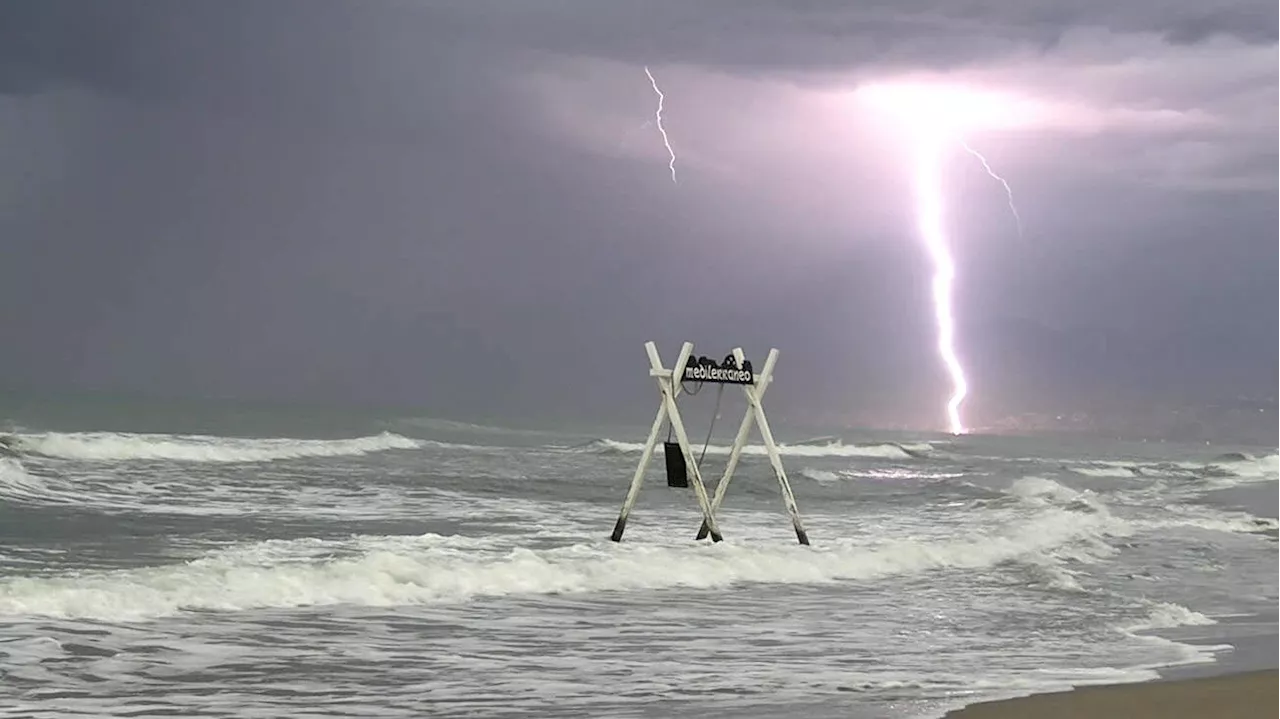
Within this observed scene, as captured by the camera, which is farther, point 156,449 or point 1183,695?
point 156,449

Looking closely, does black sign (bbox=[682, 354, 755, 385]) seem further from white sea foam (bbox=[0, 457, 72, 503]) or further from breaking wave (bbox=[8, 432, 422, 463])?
breaking wave (bbox=[8, 432, 422, 463])

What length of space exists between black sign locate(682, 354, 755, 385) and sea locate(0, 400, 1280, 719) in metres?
2.41

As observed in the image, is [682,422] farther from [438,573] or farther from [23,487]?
[23,487]

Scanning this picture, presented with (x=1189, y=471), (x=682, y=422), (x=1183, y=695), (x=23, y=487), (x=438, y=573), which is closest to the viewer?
(x=1183, y=695)

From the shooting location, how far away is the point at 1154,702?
8320 millimetres

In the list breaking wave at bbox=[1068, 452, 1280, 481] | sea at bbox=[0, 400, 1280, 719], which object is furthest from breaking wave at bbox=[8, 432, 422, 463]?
breaking wave at bbox=[1068, 452, 1280, 481]

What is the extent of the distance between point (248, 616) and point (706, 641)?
13.5 feet

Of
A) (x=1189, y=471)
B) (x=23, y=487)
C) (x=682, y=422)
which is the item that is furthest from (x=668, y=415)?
(x=1189, y=471)

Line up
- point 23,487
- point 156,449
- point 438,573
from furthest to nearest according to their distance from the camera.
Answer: point 156,449, point 23,487, point 438,573

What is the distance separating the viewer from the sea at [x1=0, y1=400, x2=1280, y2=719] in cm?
862

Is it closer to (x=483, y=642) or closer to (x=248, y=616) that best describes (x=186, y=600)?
(x=248, y=616)

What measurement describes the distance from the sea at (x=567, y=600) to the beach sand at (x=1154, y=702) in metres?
0.36

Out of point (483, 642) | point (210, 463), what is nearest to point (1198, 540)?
point (483, 642)

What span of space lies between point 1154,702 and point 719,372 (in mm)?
10740
